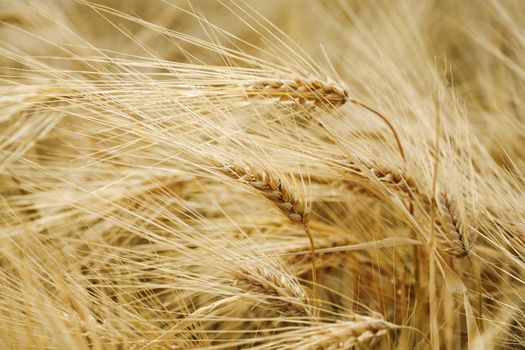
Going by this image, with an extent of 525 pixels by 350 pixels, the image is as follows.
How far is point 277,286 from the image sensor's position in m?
0.71

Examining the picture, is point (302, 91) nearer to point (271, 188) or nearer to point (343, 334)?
point (271, 188)

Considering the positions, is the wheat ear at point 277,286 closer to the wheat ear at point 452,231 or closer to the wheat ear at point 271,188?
the wheat ear at point 271,188

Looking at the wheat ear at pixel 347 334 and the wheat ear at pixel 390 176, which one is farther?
the wheat ear at pixel 390 176

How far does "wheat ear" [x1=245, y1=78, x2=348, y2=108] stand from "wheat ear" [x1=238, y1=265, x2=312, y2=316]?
227 millimetres

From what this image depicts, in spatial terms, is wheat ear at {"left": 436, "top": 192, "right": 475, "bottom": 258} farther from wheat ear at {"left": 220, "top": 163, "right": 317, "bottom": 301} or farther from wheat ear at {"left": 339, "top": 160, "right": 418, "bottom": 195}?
wheat ear at {"left": 220, "top": 163, "right": 317, "bottom": 301}

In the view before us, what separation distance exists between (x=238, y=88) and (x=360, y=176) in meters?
0.22

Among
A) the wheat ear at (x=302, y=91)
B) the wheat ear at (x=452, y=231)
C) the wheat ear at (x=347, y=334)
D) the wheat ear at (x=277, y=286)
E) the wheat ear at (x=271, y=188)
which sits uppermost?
the wheat ear at (x=302, y=91)

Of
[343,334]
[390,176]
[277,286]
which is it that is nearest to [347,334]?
[343,334]

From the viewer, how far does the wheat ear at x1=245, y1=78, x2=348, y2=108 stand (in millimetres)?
722

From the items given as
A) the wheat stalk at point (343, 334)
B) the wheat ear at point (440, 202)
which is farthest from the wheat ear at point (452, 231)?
the wheat stalk at point (343, 334)

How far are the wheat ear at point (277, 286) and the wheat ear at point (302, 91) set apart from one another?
0.23 m

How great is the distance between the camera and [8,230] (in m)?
0.85

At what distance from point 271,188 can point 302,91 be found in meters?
0.15

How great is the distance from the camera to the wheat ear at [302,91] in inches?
28.4
